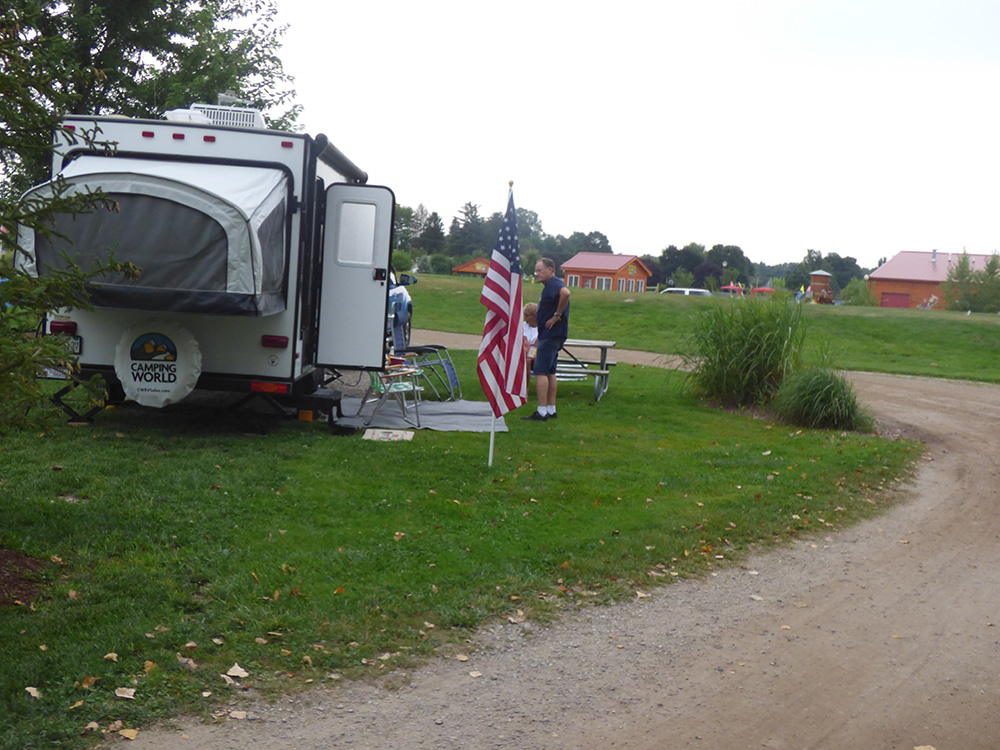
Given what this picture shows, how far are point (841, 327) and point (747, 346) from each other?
1801 cm

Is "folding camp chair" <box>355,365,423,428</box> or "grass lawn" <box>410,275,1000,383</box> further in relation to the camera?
"grass lawn" <box>410,275,1000,383</box>

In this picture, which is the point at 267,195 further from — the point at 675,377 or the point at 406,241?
the point at 406,241

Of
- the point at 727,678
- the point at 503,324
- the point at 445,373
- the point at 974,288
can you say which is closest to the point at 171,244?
the point at 503,324

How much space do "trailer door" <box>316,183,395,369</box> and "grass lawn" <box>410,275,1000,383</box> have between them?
11955 millimetres

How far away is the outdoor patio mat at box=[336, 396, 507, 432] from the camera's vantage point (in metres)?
10.1

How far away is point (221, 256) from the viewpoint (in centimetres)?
773

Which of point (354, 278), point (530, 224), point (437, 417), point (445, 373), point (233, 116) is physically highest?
point (530, 224)

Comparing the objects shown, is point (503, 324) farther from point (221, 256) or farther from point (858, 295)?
point (858, 295)

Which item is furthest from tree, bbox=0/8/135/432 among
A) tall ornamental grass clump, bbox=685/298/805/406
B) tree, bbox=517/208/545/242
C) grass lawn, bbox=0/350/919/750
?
tree, bbox=517/208/545/242

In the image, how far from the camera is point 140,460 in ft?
24.9

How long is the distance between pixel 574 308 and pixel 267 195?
25.0 metres

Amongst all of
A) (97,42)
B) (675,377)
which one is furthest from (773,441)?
(97,42)

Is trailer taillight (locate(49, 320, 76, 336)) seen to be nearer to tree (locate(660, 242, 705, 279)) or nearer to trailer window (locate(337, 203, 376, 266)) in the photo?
trailer window (locate(337, 203, 376, 266))

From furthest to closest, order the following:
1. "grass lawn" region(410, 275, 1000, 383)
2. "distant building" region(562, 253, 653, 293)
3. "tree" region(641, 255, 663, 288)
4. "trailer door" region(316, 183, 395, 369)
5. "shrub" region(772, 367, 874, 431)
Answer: "tree" region(641, 255, 663, 288) < "distant building" region(562, 253, 653, 293) < "grass lawn" region(410, 275, 1000, 383) < "shrub" region(772, 367, 874, 431) < "trailer door" region(316, 183, 395, 369)
